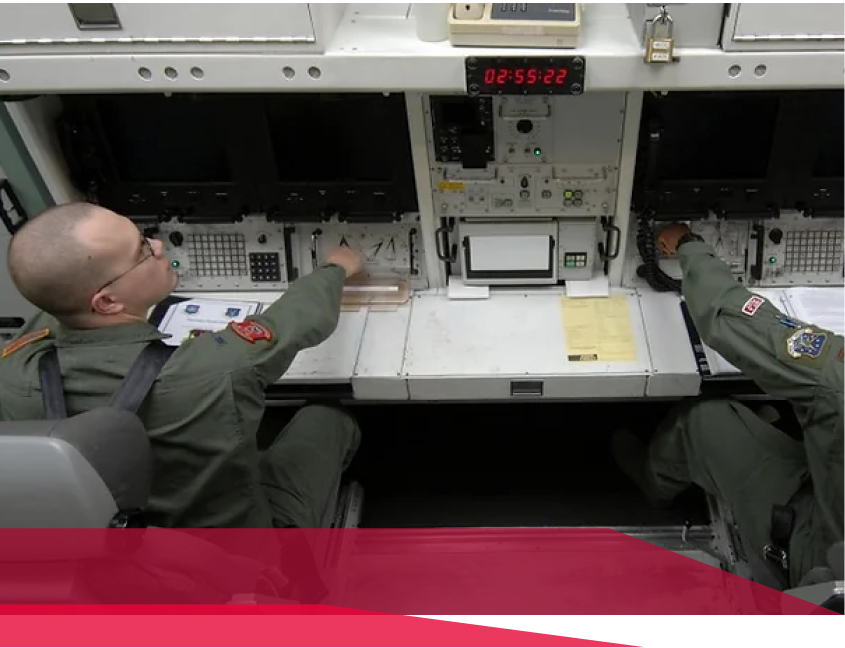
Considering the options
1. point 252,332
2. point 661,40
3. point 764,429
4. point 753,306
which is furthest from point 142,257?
point 764,429

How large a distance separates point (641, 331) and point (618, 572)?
30.9 inches

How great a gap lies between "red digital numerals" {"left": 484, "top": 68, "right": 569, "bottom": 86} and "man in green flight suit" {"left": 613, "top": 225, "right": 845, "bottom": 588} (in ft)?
2.43

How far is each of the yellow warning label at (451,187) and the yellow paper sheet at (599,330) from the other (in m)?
0.54

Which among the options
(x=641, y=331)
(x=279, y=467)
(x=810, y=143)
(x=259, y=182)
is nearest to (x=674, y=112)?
(x=810, y=143)

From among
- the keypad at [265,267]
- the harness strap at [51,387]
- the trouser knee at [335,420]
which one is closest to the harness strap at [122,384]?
the harness strap at [51,387]

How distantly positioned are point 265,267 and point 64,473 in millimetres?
1430

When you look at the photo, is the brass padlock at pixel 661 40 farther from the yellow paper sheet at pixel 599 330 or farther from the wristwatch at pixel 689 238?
the yellow paper sheet at pixel 599 330

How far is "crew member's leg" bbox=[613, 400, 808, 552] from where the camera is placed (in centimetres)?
209

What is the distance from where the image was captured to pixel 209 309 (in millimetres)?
2611

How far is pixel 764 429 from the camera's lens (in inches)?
88.4

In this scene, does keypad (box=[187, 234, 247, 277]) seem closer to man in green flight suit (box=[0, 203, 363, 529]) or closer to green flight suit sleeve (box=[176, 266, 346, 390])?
green flight suit sleeve (box=[176, 266, 346, 390])

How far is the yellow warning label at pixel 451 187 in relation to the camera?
2.41 metres

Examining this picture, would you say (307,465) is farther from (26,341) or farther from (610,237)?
(610,237)

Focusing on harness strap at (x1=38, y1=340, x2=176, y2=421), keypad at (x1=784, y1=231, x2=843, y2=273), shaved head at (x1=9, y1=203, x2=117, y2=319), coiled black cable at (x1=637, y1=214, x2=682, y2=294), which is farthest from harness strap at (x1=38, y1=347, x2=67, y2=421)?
keypad at (x1=784, y1=231, x2=843, y2=273)
